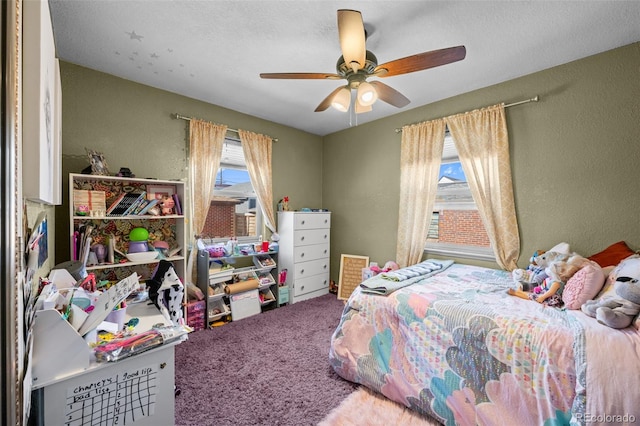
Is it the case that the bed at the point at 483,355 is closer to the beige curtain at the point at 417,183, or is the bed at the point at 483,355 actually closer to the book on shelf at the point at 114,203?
the beige curtain at the point at 417,183

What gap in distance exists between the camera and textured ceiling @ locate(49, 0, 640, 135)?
67.4 inches

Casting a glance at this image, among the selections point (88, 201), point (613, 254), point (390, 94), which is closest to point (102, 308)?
point (88, 201)

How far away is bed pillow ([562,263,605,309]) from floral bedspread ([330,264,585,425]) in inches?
3.5

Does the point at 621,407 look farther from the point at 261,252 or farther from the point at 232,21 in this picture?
the point at 261,252

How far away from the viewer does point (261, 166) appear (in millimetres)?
3561

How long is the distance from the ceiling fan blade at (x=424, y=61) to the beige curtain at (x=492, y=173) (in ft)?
4.49

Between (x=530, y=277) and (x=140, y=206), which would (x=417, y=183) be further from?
(x=140, y=206)

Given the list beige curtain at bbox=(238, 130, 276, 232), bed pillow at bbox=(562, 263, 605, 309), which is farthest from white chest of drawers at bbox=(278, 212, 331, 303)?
bed pillow at bbox=(562, 263, 605, 309)

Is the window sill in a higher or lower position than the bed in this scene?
higher

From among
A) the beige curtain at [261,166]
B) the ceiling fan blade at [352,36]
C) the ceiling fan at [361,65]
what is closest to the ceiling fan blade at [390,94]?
the ceiling fan at [361,65]

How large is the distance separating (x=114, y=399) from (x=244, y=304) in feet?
6.75

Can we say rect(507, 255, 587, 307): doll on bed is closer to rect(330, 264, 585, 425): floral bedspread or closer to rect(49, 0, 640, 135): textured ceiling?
rect(330, 264, 585, 425): floral bedspread

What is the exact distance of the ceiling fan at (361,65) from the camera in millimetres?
1497

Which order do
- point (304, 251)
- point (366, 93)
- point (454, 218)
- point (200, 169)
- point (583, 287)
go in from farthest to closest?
point (304, 251), point (454, 218), point (200, 169), point (366, 93), point (583, 287)
